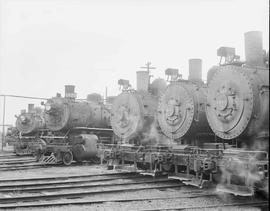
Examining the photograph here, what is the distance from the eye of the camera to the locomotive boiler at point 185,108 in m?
9.86

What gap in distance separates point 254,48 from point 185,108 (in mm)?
2473

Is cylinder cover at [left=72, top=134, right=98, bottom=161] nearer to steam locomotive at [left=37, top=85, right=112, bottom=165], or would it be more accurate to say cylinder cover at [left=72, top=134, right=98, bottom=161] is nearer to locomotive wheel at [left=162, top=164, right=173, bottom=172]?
steam locomotive at [left=37, top=85, right=112, bottom=165]

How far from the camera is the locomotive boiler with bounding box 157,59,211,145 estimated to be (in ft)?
32.3

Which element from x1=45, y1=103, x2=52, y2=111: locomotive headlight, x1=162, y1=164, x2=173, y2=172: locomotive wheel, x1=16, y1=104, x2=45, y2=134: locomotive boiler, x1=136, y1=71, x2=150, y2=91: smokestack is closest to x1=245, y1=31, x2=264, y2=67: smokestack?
x1=162, y1=164, x2=173, y2=172: locomotive wheel

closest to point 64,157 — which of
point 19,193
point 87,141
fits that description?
point 87,141

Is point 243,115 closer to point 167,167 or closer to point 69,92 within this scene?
point 167,167

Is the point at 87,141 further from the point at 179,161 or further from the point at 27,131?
the point at 27,131

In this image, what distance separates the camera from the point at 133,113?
12.3 m

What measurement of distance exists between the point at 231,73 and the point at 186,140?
2.82 m

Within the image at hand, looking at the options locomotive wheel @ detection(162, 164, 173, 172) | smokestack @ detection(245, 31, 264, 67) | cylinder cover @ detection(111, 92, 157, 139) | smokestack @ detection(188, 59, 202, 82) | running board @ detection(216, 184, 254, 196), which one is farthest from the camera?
cylinder cover @ detection(111, 92, 157, 139)

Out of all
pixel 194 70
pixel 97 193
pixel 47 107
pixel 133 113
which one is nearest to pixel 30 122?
pixel 47 107

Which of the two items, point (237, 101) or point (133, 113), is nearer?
point (237, 101)

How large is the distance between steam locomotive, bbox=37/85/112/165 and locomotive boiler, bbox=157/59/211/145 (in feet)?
19.0

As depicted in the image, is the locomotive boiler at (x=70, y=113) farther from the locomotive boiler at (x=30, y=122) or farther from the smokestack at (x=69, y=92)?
the locomotive boiler at (x=30, y=122)
